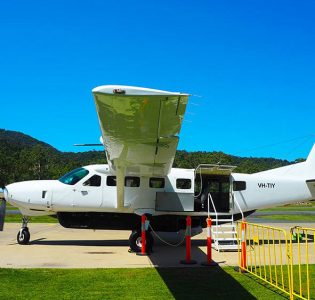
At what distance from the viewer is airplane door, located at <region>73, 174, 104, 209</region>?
1327cm

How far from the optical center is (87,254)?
11734 millimetres

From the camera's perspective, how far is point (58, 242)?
14.4 m

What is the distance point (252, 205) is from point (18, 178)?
93545mm

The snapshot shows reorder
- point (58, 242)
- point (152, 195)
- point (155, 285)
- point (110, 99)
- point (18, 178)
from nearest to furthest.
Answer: point (110, 99), point (155, 285), point (152, 195), point (58, 242), point (18, 178)

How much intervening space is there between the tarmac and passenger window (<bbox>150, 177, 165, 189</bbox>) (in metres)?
2.15

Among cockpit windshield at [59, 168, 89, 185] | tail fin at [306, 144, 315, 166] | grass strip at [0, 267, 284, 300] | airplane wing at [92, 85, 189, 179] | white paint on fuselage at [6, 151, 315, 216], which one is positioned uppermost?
tail fin at [306, 144, 315, 166]

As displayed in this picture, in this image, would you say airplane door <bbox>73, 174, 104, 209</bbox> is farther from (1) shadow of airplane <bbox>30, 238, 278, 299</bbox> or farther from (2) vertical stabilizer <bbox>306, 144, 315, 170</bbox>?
(2) vertical stabilizer <bbox>306, 144, 315, 170</bbox>

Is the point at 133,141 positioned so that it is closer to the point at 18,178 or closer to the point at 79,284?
the point at 79,284

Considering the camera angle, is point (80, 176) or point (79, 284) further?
point (80, 176)

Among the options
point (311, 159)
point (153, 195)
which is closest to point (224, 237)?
point (153, 195)

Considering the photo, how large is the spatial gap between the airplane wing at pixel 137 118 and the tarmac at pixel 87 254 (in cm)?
364

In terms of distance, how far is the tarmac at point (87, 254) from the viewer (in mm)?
10062

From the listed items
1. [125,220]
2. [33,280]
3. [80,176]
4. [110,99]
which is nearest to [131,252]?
[125,220]

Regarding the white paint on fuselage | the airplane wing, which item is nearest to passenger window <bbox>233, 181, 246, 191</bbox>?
the white paint on fuselage
